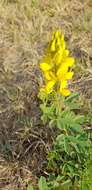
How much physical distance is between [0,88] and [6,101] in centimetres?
9

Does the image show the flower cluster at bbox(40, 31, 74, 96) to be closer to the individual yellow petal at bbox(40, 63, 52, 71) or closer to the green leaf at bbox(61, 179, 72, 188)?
the individual yellow petal at bbox(40, 63, 52, 71)

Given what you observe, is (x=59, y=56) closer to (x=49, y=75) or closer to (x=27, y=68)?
(x=49, y=75)

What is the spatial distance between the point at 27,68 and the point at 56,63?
2.57 feet

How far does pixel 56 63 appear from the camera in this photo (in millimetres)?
1581

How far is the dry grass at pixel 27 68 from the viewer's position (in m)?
1.99

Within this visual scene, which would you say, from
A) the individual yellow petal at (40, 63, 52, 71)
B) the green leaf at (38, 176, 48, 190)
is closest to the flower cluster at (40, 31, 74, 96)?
the individual yellow petal at (40, 63, 52, 71)

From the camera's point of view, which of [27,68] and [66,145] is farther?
[27,68]

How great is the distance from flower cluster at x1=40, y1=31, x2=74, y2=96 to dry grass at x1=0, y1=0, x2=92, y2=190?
1.42 ft

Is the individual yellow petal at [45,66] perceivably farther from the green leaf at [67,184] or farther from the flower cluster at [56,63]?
the green leaf at [67,184]

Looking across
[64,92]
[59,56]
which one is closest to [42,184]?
[64,92]

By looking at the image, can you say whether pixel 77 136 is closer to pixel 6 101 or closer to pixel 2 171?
pixel 2 171

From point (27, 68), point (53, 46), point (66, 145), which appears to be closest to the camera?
point (53, 46)

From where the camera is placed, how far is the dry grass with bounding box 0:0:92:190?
1985mm

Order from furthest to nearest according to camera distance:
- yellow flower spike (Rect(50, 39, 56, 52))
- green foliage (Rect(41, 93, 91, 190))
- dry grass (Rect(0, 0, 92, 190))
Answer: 1. dry grass (Rect(0, 0, 92, 190))
2. green foliage (Rect(41, 93, 91, 190))
3. yellow flower spike (Rect(50, 39, 56, 52))
